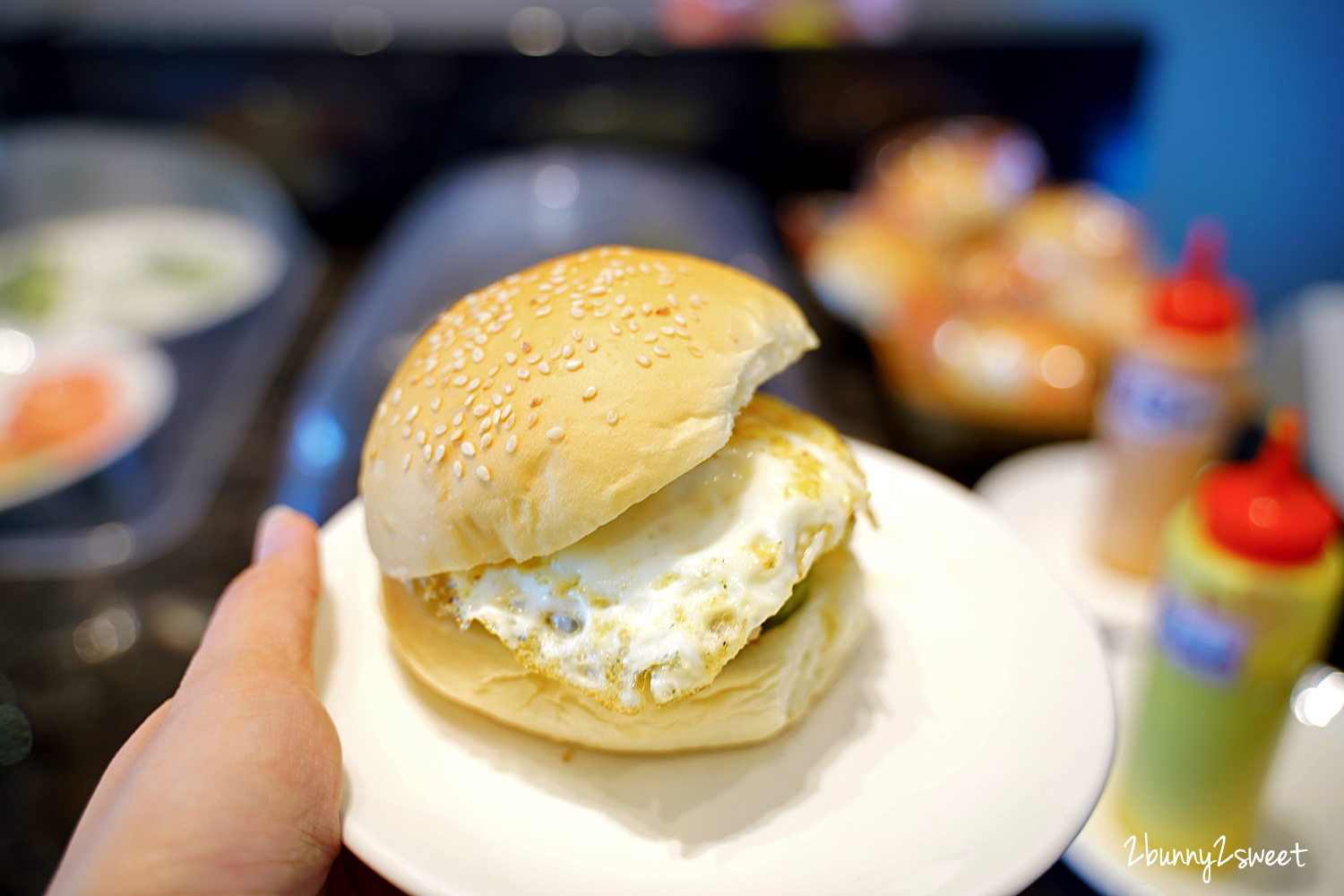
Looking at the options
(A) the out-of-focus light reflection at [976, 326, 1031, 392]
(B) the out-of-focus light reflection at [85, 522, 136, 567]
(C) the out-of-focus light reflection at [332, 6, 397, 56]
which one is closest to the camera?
(B) the out-of-focus light reflection at [85, 522, 136, 567]

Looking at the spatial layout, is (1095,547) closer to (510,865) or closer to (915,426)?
(915,426)

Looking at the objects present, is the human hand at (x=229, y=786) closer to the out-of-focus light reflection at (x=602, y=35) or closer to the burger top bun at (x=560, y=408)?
the burger top bun at (x=560, y=408)

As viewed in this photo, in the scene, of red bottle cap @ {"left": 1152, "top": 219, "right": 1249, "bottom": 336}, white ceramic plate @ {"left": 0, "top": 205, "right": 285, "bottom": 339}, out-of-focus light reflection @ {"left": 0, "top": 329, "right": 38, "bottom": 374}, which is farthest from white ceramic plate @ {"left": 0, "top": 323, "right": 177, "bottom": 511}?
red bottle cap @ {"left": 1152, "top": 219, "right": 1249, "bottom": 336}

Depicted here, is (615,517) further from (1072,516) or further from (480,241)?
(480,241)

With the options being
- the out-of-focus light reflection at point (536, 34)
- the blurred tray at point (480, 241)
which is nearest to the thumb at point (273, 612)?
the blurred tray at point (480, 241)

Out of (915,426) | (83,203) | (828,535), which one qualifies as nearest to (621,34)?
(915,426)

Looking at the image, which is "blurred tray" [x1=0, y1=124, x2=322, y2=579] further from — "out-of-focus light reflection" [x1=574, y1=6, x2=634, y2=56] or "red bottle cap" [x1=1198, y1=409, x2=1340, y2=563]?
"red bottle cap" [x1=1198, y1=409, x2=1340, y2=563]

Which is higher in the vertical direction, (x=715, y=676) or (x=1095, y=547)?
(x=715, y=676)
